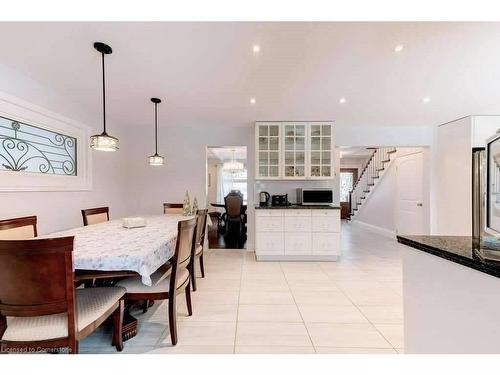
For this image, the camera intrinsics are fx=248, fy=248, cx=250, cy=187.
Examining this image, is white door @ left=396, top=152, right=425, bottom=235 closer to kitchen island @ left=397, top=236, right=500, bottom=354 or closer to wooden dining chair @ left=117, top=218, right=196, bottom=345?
kitchen island @ left=397, top=236, right=500, bottom=354

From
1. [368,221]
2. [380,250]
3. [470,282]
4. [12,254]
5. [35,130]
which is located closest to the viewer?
[470,282]

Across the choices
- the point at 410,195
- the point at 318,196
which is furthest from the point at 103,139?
the point at 410,195

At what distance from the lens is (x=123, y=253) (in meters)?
1.64

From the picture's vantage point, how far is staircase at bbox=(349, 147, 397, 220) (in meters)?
6.47

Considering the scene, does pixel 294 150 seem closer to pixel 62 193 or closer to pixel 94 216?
pixel 94 216

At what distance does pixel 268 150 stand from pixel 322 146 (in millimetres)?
932

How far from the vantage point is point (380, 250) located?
4.71 metres

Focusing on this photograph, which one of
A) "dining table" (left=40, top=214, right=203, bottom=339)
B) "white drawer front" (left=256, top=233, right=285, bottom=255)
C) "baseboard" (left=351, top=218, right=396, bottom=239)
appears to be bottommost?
"baseboard" (left=351, top=218, right=396, bottom=239)

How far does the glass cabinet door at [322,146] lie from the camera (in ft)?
14.0

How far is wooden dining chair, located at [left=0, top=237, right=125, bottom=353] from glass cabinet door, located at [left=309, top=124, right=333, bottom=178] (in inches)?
146

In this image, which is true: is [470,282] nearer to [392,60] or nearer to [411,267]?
[411,267]

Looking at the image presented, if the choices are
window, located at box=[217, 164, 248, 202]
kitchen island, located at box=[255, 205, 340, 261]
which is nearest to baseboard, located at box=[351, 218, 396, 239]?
kitchen island, located at box=[255, 205, 340, 261]

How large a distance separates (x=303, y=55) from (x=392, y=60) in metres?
0.85
